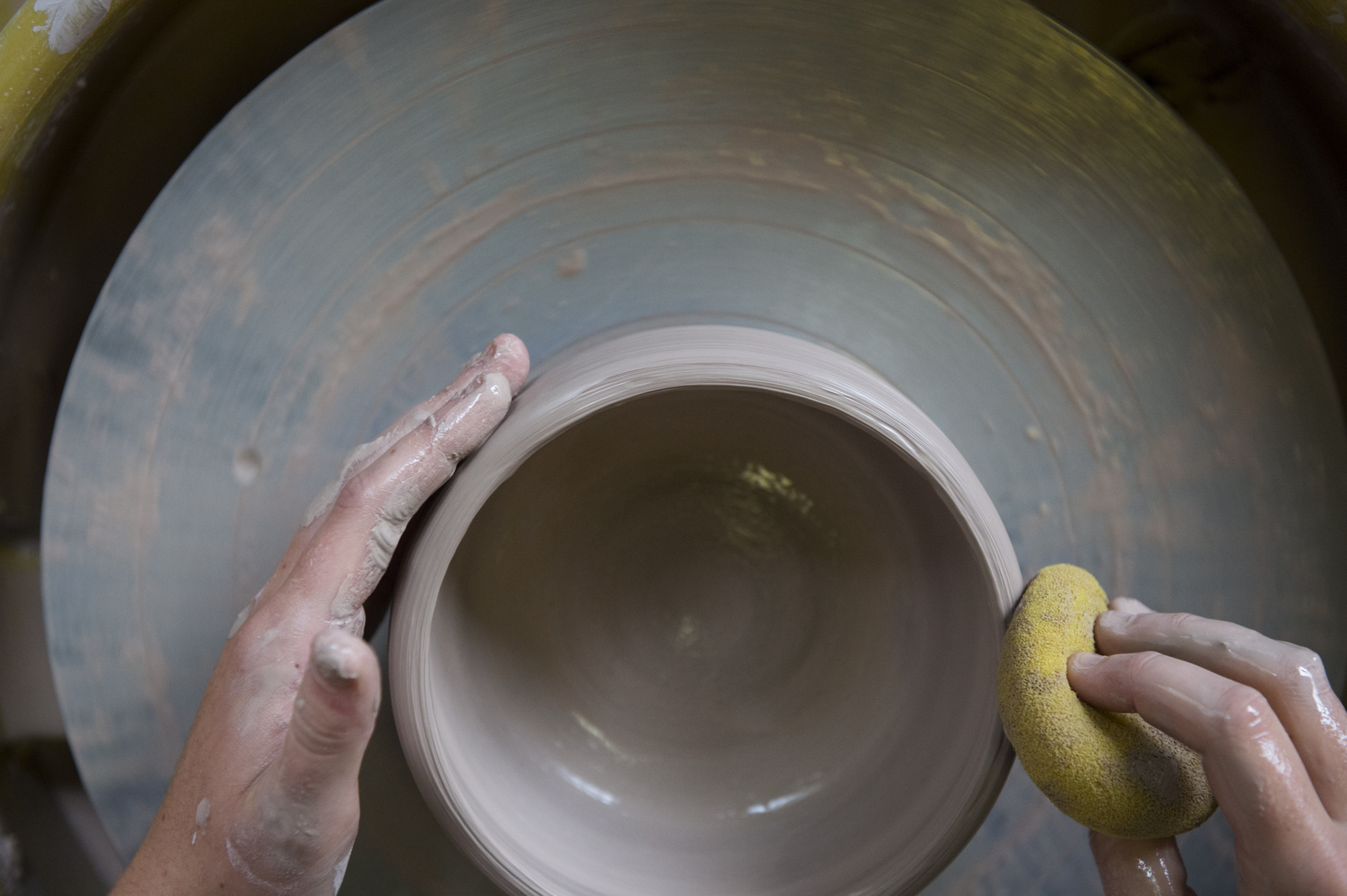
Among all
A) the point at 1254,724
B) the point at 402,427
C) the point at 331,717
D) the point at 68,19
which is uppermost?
the point at 68,19

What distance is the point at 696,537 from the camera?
1.14 metres

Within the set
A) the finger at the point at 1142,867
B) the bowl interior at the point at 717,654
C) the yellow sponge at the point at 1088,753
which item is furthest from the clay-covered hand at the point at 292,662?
the finger at the point at 1142,867

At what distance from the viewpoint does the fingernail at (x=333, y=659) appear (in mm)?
553

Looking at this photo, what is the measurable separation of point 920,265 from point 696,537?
471mm

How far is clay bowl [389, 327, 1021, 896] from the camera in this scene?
790mm

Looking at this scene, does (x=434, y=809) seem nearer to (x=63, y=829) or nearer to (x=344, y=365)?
(x=344, y=365)

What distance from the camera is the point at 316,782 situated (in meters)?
0.67

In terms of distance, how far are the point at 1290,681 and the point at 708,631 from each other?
64 cm

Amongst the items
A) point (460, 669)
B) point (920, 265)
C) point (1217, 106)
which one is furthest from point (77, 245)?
point (1217, 106)

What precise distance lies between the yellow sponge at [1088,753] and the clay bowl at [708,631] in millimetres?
53

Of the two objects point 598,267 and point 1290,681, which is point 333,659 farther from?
point 1290,681

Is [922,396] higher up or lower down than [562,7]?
lower down

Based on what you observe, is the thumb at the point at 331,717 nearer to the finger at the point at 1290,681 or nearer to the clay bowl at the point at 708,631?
the clay bowl at the point at 708,631

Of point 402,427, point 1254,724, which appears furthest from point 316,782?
point 1254,724
